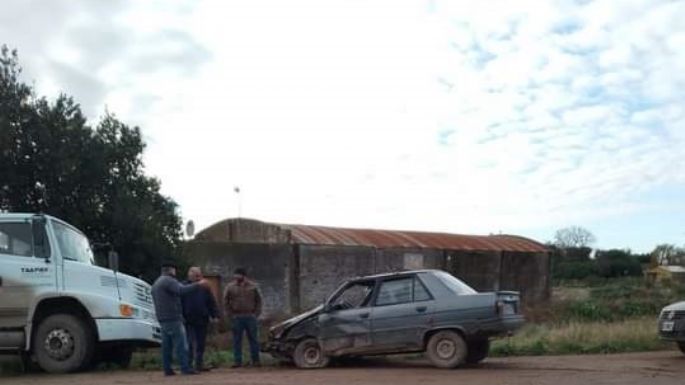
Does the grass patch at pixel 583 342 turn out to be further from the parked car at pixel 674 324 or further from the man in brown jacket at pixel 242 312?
the man in brown jacket at pixel 242 312

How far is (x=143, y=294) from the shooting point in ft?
48.1

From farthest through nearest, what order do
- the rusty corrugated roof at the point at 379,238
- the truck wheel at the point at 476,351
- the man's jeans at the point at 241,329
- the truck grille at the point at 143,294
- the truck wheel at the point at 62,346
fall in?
the rusty corrugated roof at the point at 379,238
the truck grille at the point at 143,294
the man's jeans at the point at 241,329
the truck wheel at the point at 476,351
the truck wheel at the point at 62,346

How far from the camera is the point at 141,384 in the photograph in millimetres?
11664

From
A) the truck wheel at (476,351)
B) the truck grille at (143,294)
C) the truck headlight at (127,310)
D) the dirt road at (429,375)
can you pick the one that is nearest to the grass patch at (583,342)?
the dirt road at (429,375)

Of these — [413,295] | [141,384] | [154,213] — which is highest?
[154,213]

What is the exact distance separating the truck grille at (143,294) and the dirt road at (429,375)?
1.32 m

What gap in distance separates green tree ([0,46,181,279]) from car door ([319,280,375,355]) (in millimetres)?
7866

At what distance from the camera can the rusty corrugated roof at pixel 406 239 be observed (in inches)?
1033

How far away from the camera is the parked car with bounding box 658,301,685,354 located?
15258 mm

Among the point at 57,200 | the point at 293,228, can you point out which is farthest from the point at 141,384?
the point at 293,228

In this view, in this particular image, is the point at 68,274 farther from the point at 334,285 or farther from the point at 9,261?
the point at 334,285

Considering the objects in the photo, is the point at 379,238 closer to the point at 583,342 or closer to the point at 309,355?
the point at 583,342

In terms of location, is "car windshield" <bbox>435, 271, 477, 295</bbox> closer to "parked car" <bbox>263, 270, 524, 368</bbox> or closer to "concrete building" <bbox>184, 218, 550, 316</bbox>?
"parked car" <bbox>263, 270, 524, 368</bbox>

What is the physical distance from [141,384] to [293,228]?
49.7 feet
